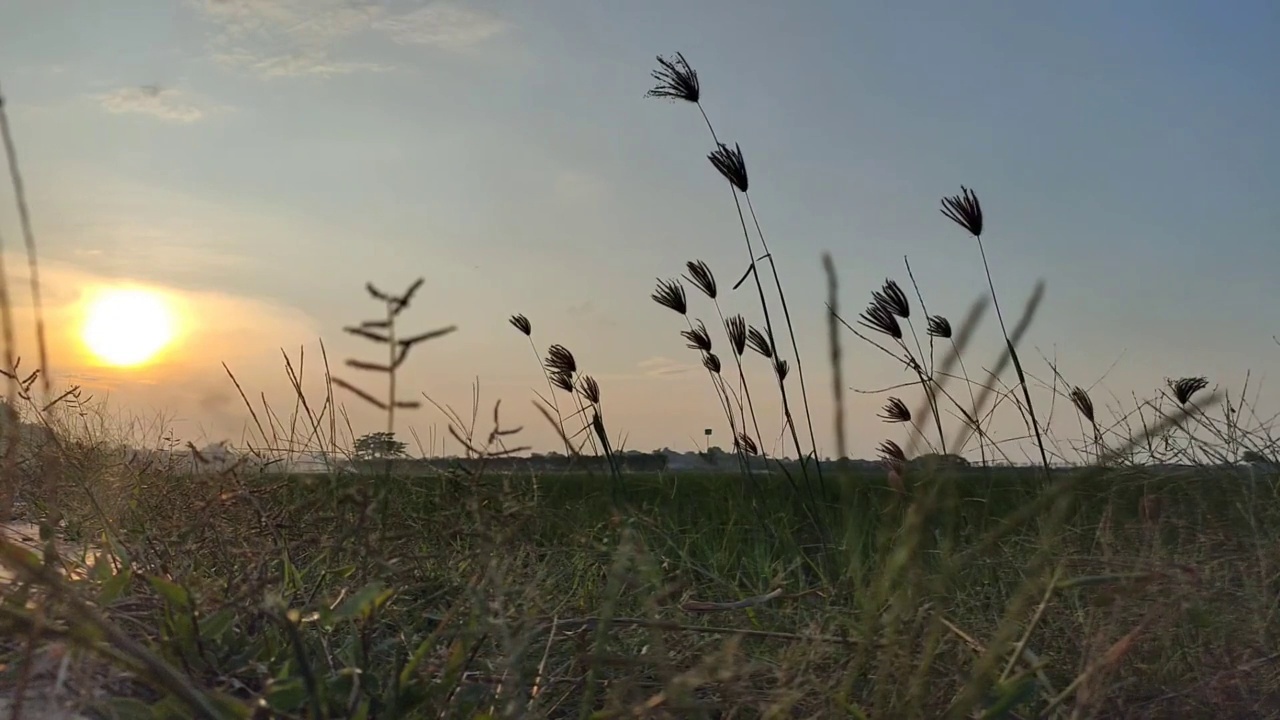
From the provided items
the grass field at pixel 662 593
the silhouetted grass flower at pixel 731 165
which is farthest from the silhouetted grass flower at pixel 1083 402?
the silhouetted grass flower at pixel 731 165

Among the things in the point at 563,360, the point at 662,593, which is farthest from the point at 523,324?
the point at 662,593

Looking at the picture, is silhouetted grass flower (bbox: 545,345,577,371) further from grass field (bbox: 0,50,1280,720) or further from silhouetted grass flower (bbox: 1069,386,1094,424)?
silhouetted grass flower (bbox: 1069,386,1094,424)

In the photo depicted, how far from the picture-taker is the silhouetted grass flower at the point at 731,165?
11.7ft

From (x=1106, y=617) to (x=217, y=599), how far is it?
190 centimetres

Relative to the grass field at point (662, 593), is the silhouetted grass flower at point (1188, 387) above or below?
above

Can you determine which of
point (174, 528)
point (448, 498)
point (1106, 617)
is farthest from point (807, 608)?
point (174, 528)

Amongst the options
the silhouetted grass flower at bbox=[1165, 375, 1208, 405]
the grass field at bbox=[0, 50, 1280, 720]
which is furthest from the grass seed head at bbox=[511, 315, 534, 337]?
the silhouetted grass flower at bbox=[1165, 375, 1208, 405]

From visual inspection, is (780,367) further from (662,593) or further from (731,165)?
(662,593)

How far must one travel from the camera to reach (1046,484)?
347 centimetres

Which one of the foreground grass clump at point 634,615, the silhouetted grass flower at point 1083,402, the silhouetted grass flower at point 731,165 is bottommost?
the foreground grass clump at point 634,615

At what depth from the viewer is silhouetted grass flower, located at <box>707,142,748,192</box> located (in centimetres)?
358

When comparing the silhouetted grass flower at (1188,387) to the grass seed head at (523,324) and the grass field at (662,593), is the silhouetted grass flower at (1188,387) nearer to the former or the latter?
the grass field at (662,593)

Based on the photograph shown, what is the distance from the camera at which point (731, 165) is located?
358 centimetres

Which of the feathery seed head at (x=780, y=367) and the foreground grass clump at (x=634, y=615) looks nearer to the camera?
the foreground grass clump at (x=634, y=615)
